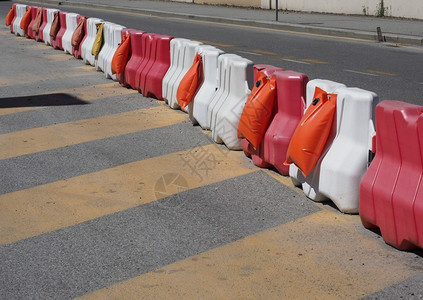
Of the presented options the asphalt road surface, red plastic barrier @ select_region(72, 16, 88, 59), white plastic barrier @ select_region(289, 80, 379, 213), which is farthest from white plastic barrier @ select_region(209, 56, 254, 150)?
red plastic barrier @ select_region(72, 16, 88, 59)

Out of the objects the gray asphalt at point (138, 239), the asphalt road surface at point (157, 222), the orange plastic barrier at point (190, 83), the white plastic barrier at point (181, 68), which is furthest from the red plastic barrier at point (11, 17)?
the gray asphalt at point (138, 239)

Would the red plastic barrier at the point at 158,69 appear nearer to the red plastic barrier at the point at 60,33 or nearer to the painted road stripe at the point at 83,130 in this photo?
the painted road stripe at the point at 83,130

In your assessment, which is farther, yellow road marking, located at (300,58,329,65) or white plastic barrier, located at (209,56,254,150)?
yellow road marking, located at (300,58,329,65)

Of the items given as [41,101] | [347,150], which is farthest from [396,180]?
[41,101]

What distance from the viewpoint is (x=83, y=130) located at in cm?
1012

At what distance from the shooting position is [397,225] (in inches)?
222

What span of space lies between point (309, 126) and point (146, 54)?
233 inches

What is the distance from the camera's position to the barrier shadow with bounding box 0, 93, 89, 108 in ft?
39.6

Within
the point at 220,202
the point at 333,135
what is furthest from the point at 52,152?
the point at 333,135

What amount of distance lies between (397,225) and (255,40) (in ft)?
51.1

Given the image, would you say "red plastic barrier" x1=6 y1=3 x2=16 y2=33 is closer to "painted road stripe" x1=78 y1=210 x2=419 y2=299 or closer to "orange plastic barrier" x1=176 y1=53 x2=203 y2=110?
"orange plastic barrier" x1=176 y1=53 x2=203 y2=110

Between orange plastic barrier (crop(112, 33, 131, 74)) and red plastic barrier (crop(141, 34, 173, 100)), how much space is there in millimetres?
955

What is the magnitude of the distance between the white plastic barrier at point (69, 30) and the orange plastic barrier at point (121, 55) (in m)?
4.89

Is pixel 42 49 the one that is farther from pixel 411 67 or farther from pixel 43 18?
pixel 411 67
